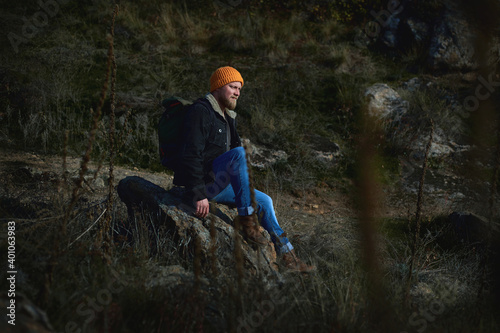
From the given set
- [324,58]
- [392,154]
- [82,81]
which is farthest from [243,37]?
[392,154]

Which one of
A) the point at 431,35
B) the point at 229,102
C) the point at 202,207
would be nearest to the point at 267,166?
the point at 229,102

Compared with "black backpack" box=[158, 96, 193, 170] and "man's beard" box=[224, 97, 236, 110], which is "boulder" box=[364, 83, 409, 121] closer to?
"man's beard" box=[224, 97, 236, 110]

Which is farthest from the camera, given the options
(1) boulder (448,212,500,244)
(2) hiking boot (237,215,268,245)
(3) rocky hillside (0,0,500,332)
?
(1) boulder (448,212,500,244)

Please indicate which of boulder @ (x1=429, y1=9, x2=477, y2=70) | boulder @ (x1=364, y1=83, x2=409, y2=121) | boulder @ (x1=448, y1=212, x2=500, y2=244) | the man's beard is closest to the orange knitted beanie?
the man's beard

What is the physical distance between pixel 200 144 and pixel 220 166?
0.99 feet

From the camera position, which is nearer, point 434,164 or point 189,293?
point 189,293

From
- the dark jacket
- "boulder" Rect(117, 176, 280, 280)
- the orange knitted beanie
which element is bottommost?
"boulder" Rect(117, 176, 280, 280)

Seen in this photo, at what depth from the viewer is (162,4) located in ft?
31.8

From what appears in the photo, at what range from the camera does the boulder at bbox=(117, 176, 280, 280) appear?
273 cm

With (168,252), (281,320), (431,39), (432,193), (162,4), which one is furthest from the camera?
(162,4)

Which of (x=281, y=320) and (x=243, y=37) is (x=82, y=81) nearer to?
(x=243, y=37)

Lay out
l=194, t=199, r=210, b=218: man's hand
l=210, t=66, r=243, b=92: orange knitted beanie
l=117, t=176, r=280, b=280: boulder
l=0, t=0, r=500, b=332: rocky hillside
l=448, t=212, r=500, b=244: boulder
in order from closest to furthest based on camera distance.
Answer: l=0, t=0, r=500, b=332: rocky hillside → l=117, t=176, r=280, b=280: boulder → l=194, t=199, r=210, b=218: man's hand → l=210, t=66, r=243, b=92: orange knitted beanie → l=448, t=212, r=500, b=244: boulder

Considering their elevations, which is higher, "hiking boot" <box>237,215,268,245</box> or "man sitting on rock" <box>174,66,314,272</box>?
"man sitting on rock" <box>174,66,314,272</box>

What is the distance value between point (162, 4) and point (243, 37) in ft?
7.79
